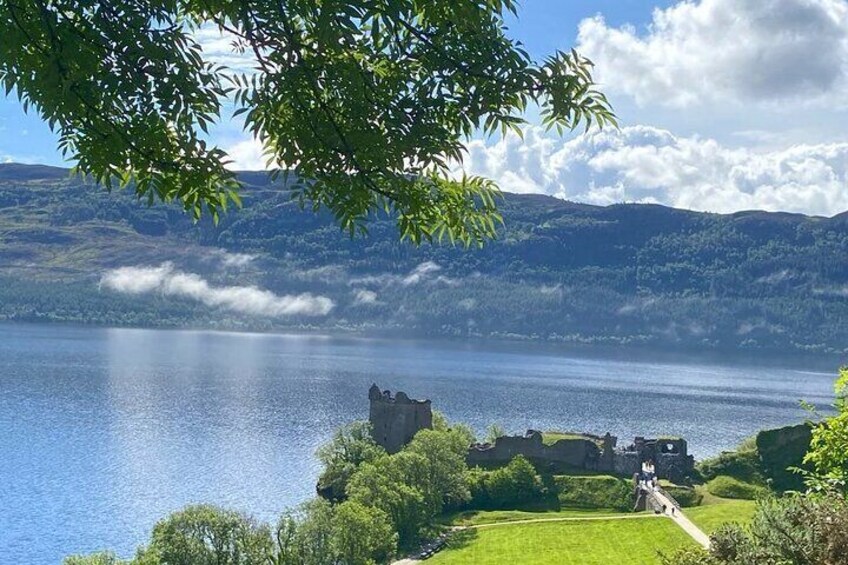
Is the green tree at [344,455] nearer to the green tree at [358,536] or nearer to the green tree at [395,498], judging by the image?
the green tree at [395,498]

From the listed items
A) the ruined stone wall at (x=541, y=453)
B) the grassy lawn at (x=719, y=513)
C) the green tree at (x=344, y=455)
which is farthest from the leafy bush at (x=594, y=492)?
the green tree at (x=344, y=455)

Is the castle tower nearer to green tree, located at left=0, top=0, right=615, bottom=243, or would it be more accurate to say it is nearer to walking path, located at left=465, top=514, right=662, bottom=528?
walking path, located at left=465, top=514, right=662, bottom=528

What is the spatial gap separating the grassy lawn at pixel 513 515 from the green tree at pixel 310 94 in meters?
62.8

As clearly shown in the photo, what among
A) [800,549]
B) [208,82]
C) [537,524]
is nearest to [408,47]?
[208,82]

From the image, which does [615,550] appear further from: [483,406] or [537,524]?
[483,406]

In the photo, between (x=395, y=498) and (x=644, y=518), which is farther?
(x=395, y=498)

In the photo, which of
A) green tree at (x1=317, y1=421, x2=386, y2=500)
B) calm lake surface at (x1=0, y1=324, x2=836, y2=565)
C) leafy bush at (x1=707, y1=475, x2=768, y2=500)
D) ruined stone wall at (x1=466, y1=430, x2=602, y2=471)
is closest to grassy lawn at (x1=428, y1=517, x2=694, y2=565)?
leafy bush at (x1=707, y1=475, x2=768, y2=500)

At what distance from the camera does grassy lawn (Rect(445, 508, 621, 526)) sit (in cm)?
6881

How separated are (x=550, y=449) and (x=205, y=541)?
38967mm

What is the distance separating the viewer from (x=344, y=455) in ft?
271

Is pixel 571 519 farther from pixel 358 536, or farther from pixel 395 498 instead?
pixel 358 536

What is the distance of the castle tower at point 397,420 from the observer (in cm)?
8588

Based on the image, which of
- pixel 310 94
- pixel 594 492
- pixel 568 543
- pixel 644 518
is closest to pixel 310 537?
pixel 568 543

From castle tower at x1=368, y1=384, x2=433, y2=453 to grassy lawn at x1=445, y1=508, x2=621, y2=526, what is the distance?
13667mm
